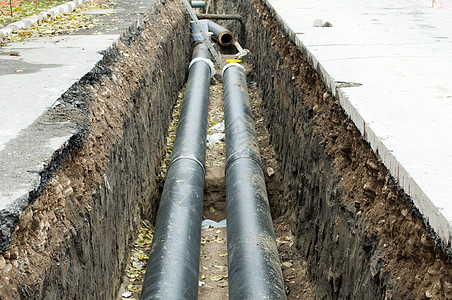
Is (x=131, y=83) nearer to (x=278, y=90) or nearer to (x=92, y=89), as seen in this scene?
(x=92, y=89)

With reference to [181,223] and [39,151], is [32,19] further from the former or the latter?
[39,151]

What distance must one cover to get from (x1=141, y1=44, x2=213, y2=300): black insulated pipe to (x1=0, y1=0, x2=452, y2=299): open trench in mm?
346

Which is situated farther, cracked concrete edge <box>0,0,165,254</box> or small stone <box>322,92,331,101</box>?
small stone <box>322,92,331,101</box>

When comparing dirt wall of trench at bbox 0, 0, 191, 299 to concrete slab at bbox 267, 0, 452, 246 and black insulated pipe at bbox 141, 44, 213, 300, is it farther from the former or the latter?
concrete slab at bbox 267, 0, 452, 246

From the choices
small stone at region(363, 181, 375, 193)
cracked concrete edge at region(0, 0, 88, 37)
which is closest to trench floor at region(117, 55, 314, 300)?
small stone at region(363, 181, 375, 193)

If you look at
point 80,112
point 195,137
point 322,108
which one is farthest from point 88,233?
point 195,137

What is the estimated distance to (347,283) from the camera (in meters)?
2.80

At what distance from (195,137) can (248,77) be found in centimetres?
416

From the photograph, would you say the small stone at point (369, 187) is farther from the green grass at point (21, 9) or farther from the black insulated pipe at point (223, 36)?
the black insulated pipe at point (223, 36)

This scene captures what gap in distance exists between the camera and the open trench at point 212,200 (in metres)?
2.13

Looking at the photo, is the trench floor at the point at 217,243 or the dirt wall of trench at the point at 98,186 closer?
the dirt wall of trench at the point at 98,186

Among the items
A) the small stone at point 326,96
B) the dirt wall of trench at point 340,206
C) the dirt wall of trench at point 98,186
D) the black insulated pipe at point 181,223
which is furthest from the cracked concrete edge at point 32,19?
the small stone at point 326,96

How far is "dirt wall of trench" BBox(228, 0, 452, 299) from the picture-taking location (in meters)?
2.01

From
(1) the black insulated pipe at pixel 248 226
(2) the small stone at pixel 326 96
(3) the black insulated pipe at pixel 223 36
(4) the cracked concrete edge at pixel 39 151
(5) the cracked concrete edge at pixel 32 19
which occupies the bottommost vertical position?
(1) the black insulated pipe at pixel 248 226
